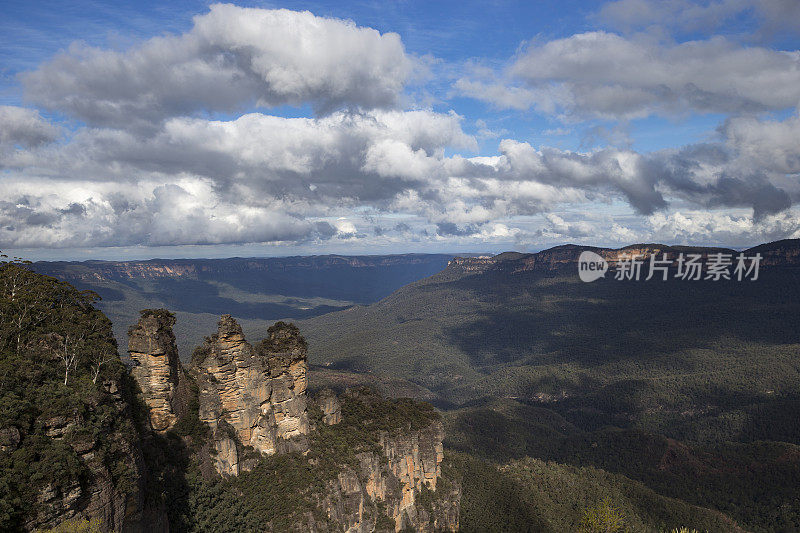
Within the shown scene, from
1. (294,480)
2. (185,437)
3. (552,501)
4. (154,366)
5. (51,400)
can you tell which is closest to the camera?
(51,400)

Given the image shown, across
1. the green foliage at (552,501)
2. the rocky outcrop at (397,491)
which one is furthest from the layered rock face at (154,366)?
the green foliage at (552,501)

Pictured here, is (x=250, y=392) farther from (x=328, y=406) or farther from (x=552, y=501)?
(x=552, y=501)

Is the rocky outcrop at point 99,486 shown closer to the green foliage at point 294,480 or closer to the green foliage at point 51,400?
the green foliage at point 51,400

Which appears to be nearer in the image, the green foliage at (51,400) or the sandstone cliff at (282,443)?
the green foliage at (51,400)

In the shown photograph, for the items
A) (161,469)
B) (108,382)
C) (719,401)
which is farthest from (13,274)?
(719,401)

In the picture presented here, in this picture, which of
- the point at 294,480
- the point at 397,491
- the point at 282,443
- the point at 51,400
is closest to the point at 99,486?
the point at 51,400

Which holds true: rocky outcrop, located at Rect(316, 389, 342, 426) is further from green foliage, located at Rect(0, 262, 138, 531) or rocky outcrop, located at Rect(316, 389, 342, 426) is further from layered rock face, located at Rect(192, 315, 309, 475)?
green foliage, located at Rect(0, 262, 138, 531)
